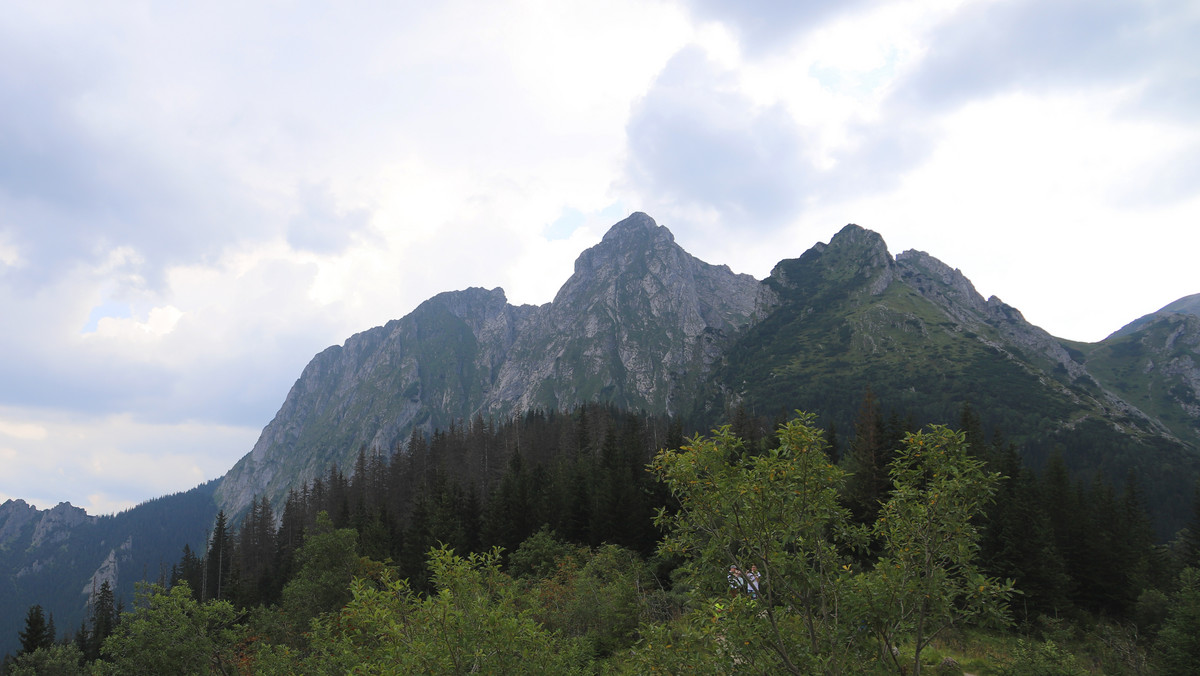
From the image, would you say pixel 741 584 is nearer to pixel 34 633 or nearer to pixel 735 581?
pixel 735 581

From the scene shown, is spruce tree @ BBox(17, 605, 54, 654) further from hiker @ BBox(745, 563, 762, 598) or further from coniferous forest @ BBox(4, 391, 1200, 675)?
hiker @ BBox(745, 563, 762, 598)

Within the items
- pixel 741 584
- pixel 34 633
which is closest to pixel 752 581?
pixel 741 584

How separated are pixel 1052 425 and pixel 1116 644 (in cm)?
16976

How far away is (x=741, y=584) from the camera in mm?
10383

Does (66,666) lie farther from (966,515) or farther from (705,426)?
(705,426)

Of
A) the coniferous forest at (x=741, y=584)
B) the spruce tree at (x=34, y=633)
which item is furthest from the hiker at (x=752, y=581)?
the spruce tree at (x=34, y=633)

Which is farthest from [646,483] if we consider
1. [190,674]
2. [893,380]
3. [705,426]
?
[893,380]

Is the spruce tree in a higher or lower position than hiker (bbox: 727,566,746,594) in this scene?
lower

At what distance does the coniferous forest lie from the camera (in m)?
9.52

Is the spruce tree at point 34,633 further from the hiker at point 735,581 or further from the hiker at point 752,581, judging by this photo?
the hiker at point 752,581

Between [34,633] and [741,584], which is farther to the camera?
[34,633]

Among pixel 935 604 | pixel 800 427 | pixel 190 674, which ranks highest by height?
pixel 800 427

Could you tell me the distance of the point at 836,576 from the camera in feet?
34.4

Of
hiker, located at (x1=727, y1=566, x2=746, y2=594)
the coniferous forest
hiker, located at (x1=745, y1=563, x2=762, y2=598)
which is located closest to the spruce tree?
the coniferous forest
